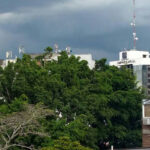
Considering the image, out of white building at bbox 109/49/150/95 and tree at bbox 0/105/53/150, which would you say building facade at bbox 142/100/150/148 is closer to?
tree at bbox 0/105/53/150

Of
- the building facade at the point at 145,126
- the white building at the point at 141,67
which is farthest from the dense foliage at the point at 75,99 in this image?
the white building at the point at 141,67

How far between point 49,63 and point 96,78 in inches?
191

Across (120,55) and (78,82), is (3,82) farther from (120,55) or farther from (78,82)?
(120,55)

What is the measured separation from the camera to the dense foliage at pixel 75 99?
51.6 meters

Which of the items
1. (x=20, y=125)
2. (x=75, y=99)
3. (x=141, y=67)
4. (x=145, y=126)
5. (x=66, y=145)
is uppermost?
(x=141, y=67)

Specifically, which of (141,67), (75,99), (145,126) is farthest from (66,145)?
(141,67)

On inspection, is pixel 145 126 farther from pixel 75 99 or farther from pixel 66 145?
pixel 66 145

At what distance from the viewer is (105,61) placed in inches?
2596

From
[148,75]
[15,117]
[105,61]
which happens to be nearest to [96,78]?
[105,61]

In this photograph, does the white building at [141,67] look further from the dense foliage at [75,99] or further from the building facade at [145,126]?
the building facade at [145,126]

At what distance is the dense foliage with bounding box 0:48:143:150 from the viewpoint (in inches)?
2031

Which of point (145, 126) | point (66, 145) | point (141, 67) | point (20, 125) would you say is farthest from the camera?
point (141, 67)

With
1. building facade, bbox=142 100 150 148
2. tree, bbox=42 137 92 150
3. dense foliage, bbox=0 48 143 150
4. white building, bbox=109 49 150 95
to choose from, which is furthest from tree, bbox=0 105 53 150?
white building, bbox=109 49 150 95

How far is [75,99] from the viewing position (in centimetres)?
5462
